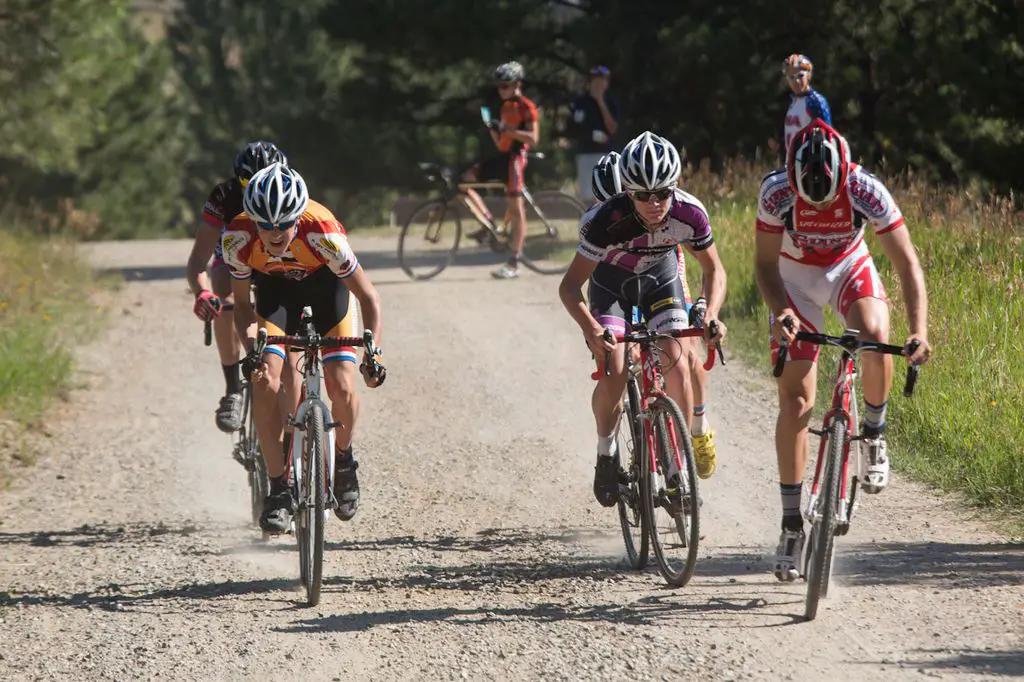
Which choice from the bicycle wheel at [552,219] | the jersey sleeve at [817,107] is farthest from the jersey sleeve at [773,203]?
the bicycle wheel at [552,219]

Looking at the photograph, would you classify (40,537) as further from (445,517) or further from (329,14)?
(329,14)

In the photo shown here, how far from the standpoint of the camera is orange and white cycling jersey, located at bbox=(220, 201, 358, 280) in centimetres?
683

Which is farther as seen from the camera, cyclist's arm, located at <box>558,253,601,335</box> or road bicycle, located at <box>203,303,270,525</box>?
road bicycle, located at <box>203,303,270,525</box>

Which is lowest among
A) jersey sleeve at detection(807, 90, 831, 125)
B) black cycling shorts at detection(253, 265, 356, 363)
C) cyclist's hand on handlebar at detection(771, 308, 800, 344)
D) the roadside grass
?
the roadside grass

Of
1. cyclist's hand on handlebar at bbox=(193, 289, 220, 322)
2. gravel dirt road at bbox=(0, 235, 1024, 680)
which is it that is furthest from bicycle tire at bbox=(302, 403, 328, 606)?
cyclist's hand on handlebar at bbox=(193, 289, 220, 322)

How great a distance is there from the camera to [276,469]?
714 centimetres

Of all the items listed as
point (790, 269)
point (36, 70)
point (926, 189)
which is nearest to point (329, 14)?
point (36, 70)

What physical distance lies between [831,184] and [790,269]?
69 centimetres

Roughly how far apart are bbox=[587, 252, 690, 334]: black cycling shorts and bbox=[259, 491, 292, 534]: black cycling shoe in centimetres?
180

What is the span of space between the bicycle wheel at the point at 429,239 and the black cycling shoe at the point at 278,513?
1011 centimetres

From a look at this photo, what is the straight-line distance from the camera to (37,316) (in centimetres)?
1496

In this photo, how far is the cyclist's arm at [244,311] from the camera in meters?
7.21

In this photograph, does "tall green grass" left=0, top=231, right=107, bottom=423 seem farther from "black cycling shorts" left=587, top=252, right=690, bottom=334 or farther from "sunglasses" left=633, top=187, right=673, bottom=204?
"sunglasses" left=633, top=187, right=673, bottom=204

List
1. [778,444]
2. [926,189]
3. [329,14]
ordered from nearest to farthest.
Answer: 1. [778,444]
2. [926,189]
3. [329,14]
